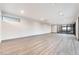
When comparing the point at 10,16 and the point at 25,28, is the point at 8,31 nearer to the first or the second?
the point at 10,16

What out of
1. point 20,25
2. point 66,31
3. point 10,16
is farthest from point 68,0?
point 66,31

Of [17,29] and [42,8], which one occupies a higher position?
[42,8]

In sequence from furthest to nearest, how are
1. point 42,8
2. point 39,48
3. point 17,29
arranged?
point 17,29 → point 42,8 → point 39,48

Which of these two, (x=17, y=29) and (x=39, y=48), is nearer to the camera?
(x=39, y=48)

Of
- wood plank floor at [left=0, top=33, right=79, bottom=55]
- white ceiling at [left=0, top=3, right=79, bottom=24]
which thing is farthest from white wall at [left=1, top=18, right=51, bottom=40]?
wood plank floor at [left=0, top=33, right=79, bottom=55]

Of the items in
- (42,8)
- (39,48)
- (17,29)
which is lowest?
(39,48)

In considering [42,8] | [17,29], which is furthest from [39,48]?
[17,29]

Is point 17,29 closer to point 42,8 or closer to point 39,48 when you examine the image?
point 42,8

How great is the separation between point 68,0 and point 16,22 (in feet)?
22.7

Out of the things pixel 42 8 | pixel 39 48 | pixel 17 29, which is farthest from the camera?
pixel 17 29

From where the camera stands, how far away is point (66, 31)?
1014 inches

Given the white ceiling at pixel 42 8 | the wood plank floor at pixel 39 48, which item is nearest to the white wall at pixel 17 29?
the white ceiling at pixel 42 8

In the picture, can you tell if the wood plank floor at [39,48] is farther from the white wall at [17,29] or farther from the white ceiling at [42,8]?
the white ceiling at [42,8]

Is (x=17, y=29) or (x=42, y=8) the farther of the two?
(x=17, y=29)
